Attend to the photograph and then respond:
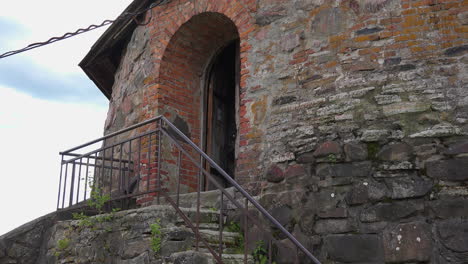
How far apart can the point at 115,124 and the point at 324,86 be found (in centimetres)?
390

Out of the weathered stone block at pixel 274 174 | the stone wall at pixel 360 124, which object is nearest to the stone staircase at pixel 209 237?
the stone wall at pixel 360 124

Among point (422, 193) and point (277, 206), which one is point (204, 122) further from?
point (422, 193)

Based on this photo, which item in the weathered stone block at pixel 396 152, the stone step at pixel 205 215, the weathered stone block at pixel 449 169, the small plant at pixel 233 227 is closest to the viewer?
the weathered stone block at pixel 449 169

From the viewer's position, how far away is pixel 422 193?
4.40 meters

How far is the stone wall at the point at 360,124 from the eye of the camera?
439 cm

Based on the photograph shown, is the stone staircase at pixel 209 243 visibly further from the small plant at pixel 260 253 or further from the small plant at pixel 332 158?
the small plant at pixel 332 158

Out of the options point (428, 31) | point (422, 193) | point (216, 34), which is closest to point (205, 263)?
point (422, 193)

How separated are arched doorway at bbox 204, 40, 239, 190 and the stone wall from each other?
155cm

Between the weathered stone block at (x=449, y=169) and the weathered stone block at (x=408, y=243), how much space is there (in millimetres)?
449

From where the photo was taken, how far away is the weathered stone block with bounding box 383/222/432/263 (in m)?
4.23

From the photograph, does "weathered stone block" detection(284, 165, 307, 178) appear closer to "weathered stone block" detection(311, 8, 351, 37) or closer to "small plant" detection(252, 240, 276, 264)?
"small plant" detection(252, 240, 276, 264)

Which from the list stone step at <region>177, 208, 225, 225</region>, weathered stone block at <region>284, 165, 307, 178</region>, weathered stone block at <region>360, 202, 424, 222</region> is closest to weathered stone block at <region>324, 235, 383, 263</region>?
weathered stone block at <region>360, 202, 424, 222</region>

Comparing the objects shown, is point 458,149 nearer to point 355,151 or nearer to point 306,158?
point 355,151

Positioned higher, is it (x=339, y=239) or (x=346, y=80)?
(x=346, y=80)
